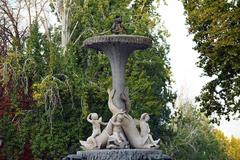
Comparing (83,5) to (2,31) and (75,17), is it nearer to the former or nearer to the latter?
(75,17)

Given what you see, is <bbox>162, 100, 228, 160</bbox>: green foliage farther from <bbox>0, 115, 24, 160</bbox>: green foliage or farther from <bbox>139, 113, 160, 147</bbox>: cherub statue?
<bbox>139, 113, 160, 147</bbox>: cherub statue

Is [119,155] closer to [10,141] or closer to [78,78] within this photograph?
[78,78]

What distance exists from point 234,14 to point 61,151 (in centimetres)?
1218

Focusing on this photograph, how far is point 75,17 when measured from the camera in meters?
40.7

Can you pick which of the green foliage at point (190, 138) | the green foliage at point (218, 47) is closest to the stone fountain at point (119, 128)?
the green foliage at point (218, 47)

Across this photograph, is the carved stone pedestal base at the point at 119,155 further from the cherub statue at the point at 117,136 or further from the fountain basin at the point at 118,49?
the fountain basin at the point at 118,49

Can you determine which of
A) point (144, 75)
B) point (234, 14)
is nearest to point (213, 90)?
point (234, 14)

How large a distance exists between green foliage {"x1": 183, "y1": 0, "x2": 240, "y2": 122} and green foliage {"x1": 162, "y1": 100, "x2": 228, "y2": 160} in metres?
12.8

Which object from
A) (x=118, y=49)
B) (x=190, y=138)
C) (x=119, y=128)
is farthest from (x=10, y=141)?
(x=190, y=138)

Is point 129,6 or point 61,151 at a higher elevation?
point 129,6

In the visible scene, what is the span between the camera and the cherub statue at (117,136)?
18.4m

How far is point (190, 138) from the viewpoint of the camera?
53000mm

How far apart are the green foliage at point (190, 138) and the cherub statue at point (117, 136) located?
24.5 m

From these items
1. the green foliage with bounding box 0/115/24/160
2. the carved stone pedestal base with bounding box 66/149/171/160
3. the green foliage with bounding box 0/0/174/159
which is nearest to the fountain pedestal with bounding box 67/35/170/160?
the carved stone pedestal base with bounding box 66/149/171/160
